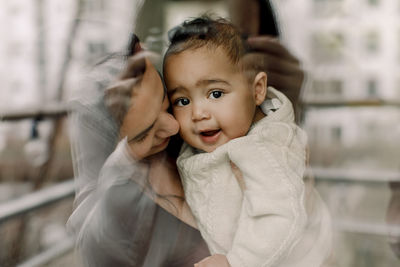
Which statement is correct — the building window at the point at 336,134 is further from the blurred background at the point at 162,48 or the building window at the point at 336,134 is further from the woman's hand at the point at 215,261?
the woman's hand at the point at 215,261

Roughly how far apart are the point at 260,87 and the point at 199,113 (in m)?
0.12

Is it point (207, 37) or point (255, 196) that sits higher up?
point (207, 37)

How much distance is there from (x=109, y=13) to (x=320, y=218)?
61cm

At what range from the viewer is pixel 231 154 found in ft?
2.31

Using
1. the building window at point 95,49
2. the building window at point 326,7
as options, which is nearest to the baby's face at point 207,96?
the building window at point 95,49

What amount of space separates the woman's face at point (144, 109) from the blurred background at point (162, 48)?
3.0 inches

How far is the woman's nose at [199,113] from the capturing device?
2.28ft

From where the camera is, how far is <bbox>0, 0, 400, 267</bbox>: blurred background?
41.0 inches

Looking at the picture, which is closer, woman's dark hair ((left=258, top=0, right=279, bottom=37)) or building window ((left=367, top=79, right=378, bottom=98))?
woman's dark hair ((left=258, top=0, right=279, bottom=37))

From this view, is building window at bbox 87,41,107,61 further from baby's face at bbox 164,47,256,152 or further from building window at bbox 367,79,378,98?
building window at bbox 367,79,378,98

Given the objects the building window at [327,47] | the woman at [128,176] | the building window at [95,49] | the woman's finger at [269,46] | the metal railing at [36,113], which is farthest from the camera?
the metal railing at [36,113]

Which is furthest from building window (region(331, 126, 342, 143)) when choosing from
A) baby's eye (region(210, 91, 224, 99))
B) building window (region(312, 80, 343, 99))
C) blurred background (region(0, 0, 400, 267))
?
baby's eye (region(210, 91, 224, 99))

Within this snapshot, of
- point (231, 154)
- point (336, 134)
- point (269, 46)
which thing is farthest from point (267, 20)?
point (336, 134)

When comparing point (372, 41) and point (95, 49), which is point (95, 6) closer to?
point (95, 49)
